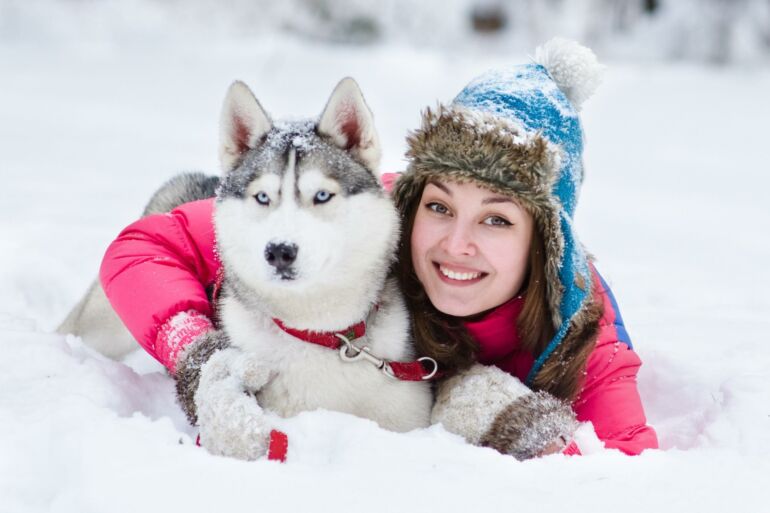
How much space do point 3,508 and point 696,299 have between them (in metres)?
3.92

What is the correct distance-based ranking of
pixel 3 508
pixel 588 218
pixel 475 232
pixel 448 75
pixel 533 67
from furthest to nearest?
pixel 448 75, pixel 588 218, pixel 533 67, pixel 475 232, pixel 3 508

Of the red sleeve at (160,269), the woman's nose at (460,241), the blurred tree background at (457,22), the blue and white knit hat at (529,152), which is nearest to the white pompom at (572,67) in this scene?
the blue and white knit hat at (529,152)

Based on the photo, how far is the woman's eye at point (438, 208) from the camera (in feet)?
7.84

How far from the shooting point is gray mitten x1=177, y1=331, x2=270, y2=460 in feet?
5.98

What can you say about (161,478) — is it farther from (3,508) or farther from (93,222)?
(93,222)

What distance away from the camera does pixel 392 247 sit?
91.0 inches

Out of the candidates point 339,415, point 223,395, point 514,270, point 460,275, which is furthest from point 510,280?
point 223,395

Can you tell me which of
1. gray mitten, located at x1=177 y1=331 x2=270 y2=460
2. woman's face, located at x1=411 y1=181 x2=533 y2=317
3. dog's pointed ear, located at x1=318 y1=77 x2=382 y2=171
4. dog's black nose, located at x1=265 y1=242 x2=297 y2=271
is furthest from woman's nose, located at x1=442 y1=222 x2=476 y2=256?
gray mitten, located at x1=177 y1=331 x2=270 y2=460

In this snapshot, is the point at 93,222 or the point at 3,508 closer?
the point at 3,508

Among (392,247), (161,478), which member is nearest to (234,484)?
(161,478)

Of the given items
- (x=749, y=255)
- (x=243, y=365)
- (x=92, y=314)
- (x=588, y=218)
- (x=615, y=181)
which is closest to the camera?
(x=243, y=365)

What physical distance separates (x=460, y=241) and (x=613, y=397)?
2.53ft

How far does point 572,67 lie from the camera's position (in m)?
2.53

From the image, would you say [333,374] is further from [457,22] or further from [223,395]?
[457,22]
